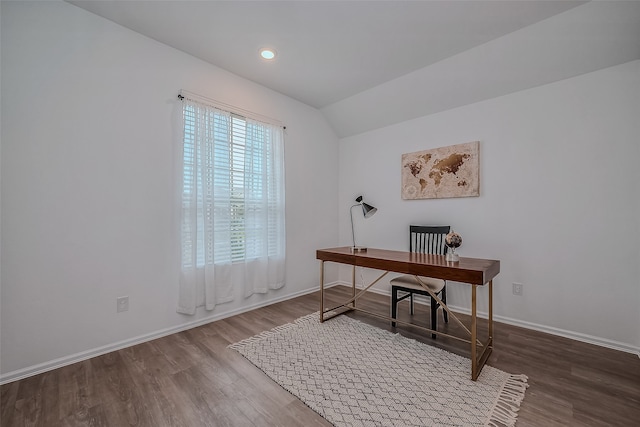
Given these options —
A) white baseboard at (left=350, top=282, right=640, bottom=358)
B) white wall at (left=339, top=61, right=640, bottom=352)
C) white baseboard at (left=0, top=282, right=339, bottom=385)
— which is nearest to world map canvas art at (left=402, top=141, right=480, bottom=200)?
white wall at (left=339, top=61, right=640, bottom=352)

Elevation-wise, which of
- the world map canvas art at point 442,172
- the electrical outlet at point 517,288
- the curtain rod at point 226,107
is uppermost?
the curtain rod at point 226,107

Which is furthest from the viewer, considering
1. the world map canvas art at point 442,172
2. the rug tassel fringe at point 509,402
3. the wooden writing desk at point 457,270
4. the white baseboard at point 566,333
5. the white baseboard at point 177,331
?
the world map canvas art at point 442,172

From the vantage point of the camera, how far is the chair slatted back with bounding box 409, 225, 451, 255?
304 cm

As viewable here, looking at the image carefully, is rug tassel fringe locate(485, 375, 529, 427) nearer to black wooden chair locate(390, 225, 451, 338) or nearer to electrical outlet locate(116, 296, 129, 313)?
black wooden chair locate(390, 225, 451, 338)

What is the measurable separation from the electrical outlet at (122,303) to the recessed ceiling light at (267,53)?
2.58 m

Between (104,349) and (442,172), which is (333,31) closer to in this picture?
(442,172)

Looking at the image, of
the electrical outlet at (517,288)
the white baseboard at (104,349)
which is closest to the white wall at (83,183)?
the white baseboard at (104,349)

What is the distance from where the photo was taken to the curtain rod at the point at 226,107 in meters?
2.61

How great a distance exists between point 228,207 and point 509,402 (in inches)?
109

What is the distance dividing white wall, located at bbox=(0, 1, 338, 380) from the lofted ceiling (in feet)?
0.92

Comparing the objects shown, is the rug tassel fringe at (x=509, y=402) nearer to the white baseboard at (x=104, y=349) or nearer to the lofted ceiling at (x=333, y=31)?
the white baseboard at (x=104, y=349)

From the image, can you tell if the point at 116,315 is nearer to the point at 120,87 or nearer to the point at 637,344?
the point at 120,87

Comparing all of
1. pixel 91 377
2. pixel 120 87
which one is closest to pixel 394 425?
pixel 91 377

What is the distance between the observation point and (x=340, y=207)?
4348mm
